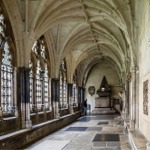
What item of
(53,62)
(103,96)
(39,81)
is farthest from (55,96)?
(103,96)

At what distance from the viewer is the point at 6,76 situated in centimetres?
989

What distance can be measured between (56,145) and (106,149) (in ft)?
5.85

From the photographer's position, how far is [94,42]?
1842 centimetres

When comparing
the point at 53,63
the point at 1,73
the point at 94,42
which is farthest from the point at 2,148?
the point at 94,42

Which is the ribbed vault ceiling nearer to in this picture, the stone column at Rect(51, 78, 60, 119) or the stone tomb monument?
the stone column at Rect(51, 78, 60, 119)

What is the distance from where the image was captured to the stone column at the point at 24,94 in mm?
10477

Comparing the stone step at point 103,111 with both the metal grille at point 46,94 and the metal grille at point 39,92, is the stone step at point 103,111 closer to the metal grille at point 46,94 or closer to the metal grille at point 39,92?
the metal grille at point 46,94

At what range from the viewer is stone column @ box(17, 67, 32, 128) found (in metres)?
10.5

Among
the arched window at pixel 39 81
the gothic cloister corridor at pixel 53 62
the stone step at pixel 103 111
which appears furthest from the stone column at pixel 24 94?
the stone step at pixel 103 111

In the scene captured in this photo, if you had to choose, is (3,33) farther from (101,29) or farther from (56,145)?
(101,29)

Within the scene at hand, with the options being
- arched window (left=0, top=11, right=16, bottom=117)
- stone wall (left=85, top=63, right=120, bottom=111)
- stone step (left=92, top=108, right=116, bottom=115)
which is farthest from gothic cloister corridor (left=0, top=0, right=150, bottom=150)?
stone wall (left=85, top=63, right=120, bottom=111)

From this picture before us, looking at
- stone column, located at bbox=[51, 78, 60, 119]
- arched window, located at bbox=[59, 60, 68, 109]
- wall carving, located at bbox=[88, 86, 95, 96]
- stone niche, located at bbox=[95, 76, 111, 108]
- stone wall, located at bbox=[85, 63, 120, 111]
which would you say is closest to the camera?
stone column, located at bbox=[51, 78, 60, 119]

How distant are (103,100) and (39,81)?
15343 millimetres

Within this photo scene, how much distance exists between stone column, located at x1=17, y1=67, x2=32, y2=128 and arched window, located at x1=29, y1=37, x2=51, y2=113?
148 centimetres
